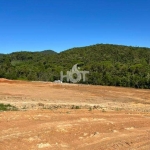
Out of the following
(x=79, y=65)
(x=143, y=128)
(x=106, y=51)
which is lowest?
(x=143, y=128)

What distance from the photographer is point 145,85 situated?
47531 mm

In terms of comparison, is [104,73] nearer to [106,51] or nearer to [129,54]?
[129,54]

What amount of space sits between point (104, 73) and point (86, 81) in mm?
4958

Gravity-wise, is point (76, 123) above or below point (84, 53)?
below

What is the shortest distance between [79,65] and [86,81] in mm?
17121

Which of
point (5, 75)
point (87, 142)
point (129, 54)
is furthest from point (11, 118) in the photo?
point (129, 54)

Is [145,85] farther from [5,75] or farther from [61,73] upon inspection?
[5,75]

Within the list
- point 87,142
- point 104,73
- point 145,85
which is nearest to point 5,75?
point 104,73

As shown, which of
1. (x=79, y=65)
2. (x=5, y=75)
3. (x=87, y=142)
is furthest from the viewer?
(x=79, y=65)

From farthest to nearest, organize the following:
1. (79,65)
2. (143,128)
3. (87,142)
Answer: (79,65) < (143,128) < (87,142)

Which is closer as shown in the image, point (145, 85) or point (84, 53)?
point (145, 85)

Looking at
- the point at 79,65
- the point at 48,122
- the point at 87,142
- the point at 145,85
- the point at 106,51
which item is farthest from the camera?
the point at 106,51

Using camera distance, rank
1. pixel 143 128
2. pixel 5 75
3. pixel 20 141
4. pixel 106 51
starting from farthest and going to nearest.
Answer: pixel 106 51 < pixel 5 75 < pixel 143 128 < pixel 20 141

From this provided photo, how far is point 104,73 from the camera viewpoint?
58188 millimetres
